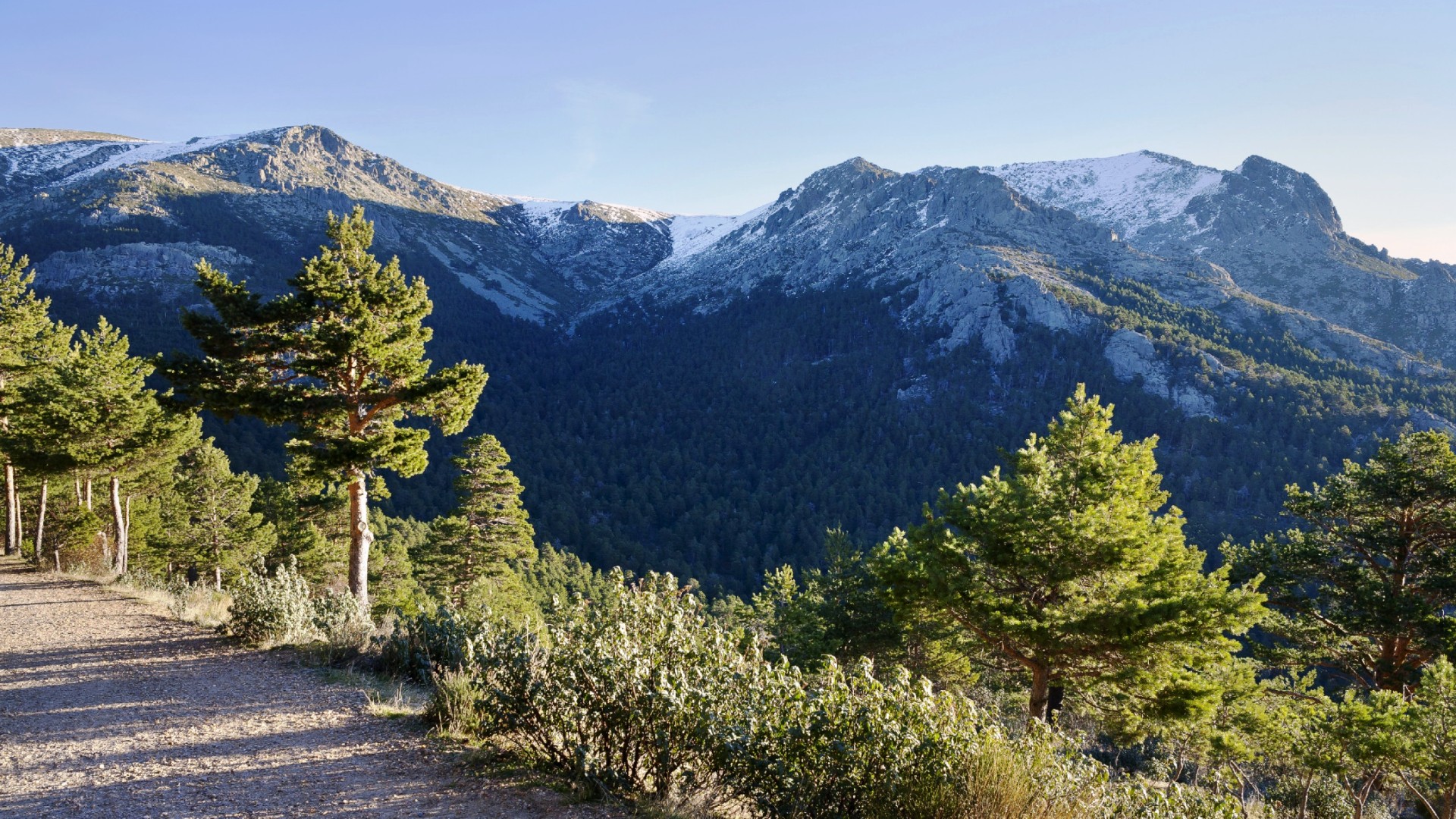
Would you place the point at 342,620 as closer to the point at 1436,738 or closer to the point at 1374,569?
the point at 1436,738

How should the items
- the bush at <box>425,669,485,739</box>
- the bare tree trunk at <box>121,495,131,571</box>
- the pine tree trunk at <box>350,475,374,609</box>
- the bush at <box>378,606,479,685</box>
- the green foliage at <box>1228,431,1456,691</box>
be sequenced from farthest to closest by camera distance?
the bare tree trunk at <box>121,495,131,571</box>
the green foliage at <box>1228,431,1456,691</box>
the pine tree trunk at <box>350,475,374,609</box>
the bush at <box>378,606,479,685</box>
the bush at <box>425,669,485,739</box>

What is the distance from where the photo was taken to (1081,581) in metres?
12.2

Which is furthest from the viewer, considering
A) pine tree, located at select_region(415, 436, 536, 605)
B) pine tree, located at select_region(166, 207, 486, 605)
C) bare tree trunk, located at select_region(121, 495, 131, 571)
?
pine tree, located at select_region(415, 436, 536, 605)

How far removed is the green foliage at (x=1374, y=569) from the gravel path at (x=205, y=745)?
17653mm

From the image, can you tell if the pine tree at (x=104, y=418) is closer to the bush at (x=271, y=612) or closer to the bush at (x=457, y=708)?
the bush at (x=271, y=612)

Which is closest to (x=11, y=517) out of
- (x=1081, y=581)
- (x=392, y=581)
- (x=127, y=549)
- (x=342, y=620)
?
(x=127, y=549)

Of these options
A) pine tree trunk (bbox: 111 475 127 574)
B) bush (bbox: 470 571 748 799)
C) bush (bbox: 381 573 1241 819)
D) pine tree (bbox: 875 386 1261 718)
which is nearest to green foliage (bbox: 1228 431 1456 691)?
pine tree (bbox: 875 386 1261 718)

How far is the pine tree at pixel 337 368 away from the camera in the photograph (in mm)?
10867

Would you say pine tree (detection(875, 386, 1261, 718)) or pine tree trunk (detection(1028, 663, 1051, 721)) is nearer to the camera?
pine tree (detection(875, 386, 1261, 718))

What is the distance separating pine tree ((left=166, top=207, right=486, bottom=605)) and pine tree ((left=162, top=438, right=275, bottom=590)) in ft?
60.7

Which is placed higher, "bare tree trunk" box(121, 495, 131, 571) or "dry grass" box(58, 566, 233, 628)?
"dry grass" box(58, 566, 233, 628)

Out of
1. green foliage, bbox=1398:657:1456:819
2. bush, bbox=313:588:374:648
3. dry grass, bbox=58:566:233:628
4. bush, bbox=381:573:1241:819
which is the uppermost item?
bush, bbox=381:573:1241:819

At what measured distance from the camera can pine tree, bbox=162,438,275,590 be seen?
2609 cm

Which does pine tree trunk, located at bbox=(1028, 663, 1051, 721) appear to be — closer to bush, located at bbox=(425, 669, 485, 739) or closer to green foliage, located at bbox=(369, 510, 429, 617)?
bush, located at bbox=(425, 669, 485, 739)
